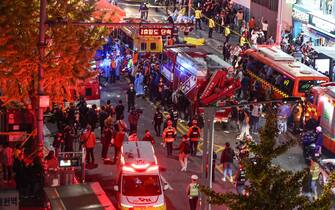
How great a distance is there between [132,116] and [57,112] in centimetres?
307

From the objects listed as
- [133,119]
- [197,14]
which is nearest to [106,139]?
[133,119]

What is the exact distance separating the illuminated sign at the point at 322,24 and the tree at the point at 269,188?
3246 cm

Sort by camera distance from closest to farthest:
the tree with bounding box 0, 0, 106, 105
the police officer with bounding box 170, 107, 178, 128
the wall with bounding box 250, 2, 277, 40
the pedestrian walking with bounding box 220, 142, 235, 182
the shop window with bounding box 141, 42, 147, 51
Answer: the tree with bounding box 0, 0, 106, 105 → the pedestrian walking with bounding box 220, 142, 235, 182 → the police officer with bounding box 170, 107, 178, 128 → the shop window with bounding box 141, 42, 147, 51 → the wall with bounding box 250, 2, 277, 40

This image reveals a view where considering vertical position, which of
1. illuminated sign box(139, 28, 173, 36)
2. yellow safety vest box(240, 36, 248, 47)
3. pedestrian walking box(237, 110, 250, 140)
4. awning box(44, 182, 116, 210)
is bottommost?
pedestrian walking box(237, 110, 250, 140)

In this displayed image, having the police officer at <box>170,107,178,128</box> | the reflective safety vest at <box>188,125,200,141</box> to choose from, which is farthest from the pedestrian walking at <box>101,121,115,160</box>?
the police officer at <box>170,107,178,128</box>

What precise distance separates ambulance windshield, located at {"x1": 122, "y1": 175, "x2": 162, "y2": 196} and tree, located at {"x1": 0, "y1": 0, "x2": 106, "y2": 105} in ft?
15.5

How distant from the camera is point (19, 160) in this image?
2458 centimetres

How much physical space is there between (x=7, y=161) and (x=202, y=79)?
37.4 feet

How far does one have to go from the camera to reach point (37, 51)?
25.5 meters

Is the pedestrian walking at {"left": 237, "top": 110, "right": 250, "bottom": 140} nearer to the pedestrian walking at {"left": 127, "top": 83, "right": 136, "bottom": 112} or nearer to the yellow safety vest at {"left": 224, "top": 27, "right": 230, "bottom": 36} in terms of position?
the pedestrian walking at {"left": 127, "top": 83, "right": 136, "bottom": 112}

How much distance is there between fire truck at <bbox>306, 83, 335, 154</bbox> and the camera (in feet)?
104

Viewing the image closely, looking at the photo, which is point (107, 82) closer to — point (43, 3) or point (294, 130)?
point (294, 130)

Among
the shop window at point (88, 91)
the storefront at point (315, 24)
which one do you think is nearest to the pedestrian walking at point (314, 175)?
the shop window at point (88, 91)

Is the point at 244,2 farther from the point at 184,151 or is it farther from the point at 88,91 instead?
the point at 184,151
